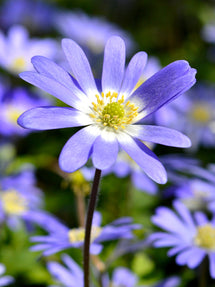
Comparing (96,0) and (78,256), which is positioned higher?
(96,0)

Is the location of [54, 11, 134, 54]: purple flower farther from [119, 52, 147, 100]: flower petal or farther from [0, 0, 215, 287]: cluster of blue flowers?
[119, 52, 147, 100]: flower petal

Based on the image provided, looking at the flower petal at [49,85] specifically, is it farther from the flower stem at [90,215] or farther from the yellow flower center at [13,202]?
the yellow flower center at [13,202]

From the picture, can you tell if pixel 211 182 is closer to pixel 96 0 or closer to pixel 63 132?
pixel 63 132

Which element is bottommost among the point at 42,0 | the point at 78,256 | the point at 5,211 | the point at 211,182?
the point at 78,256

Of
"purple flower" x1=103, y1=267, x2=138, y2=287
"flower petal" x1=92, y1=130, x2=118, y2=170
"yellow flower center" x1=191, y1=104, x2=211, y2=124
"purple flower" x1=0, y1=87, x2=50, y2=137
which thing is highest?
"yellow flower center" x1=191, y1=104, x2=211, y2=124

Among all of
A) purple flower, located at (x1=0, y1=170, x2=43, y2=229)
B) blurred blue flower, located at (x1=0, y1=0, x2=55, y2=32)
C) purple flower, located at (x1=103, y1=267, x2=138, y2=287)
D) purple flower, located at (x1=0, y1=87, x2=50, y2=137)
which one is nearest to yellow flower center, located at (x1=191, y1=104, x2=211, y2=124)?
purple flower, located at (x1=0, y1=87, x2=50, y2=137)

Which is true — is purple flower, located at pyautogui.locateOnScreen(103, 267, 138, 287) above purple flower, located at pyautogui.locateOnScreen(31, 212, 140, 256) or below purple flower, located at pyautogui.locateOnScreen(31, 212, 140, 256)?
below

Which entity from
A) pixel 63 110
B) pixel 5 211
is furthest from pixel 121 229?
pixel 5 211
